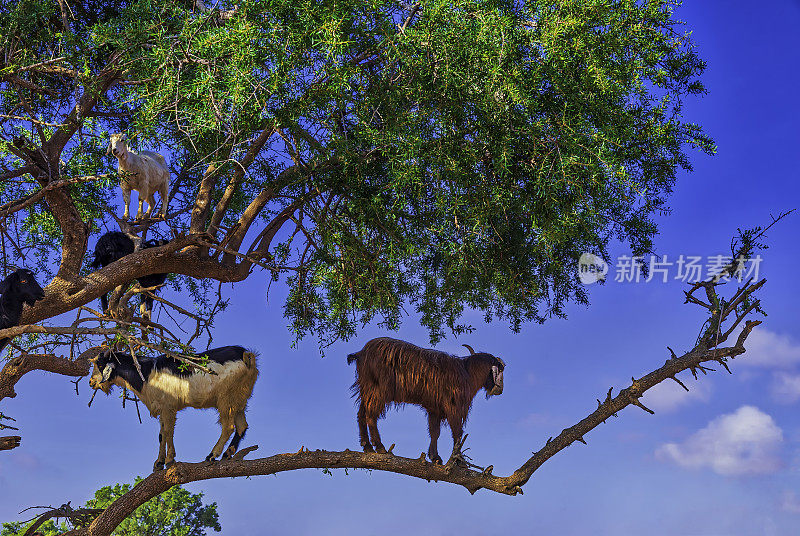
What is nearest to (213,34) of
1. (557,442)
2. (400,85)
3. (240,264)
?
(400,85)

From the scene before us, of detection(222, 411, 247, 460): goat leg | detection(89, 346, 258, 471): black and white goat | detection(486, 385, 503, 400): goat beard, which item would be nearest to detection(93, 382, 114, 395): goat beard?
detection(89, 346, 258, 471): black and white goat

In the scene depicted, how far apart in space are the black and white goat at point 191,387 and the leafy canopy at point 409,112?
1321 millimetres

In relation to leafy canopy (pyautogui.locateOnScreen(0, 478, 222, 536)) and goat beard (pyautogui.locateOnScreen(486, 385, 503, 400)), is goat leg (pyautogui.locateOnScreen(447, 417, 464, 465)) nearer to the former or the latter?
goat beard (pyautogui.locateOnScreen(486, 385, 503, 400))

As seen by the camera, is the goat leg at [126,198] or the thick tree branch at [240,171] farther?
the goat leg at [126,198]

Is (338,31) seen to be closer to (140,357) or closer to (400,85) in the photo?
(400,85)

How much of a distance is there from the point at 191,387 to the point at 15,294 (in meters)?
1.98

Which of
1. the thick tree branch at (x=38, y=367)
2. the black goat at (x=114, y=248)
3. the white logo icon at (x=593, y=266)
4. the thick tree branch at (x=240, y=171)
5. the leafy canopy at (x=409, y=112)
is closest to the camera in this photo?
the leafy canopy at (x=409, y=112)

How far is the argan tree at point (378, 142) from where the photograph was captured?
20.8 feet

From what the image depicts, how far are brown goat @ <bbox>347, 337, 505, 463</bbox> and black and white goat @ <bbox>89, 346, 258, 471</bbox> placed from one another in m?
1.16

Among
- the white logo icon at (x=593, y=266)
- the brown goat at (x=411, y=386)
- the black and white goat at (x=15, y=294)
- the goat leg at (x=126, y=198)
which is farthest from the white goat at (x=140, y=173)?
the white logo icon at (x=593, y=266)

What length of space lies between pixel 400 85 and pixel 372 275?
235 centimetres

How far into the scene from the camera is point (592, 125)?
6.45 m

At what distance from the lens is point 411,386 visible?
6.82m

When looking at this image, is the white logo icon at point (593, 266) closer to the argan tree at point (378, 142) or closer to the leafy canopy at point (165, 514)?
the argan tree at point (378, 142)
